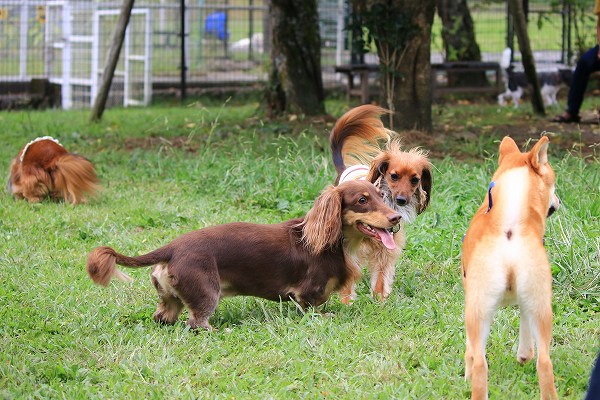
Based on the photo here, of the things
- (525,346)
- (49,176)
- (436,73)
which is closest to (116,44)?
(49,176)

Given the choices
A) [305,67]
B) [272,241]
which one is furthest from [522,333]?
[305,67]

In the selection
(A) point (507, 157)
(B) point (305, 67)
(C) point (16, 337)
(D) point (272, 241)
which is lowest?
(C) point (16, 337)

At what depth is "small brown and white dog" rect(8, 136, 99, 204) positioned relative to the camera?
24.4 ft

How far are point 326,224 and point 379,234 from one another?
11.3 inches

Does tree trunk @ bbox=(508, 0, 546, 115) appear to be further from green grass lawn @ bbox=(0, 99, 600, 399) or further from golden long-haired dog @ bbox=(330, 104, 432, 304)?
golden long-haired dog @ bbox=(330, 104, 432, 304)

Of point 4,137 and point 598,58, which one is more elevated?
point 598,58

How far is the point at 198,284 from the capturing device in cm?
438

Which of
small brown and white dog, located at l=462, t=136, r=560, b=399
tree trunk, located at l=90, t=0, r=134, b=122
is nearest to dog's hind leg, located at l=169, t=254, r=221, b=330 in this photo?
small brown and white dog, located at l=462, t=136, r=560, b=399

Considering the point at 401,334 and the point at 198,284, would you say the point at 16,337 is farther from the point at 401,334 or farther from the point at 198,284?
the point at 401,334

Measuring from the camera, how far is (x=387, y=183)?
17.0ft

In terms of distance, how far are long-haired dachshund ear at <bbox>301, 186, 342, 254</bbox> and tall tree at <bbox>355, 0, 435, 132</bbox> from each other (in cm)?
479

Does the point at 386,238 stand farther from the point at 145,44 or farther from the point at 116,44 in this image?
the point at 145,44

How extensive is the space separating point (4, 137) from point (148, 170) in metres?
3.03

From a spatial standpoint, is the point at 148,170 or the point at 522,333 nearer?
the point at 522,333
